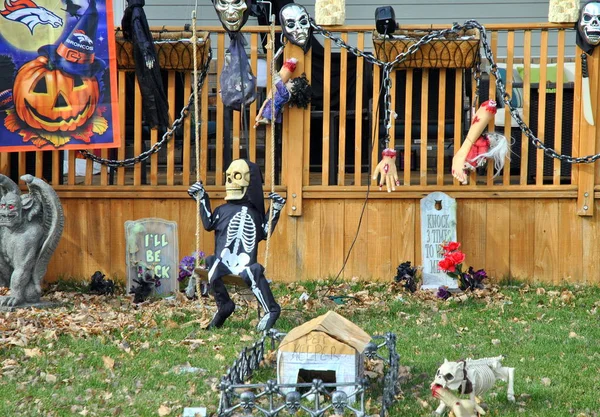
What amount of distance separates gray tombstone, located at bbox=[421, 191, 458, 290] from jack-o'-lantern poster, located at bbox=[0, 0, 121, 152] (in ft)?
9.25

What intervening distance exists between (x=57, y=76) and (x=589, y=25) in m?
4.66

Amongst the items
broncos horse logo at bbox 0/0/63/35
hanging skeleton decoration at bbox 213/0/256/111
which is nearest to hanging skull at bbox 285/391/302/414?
hanging skeleton decoration at bbox 213/0/256/111

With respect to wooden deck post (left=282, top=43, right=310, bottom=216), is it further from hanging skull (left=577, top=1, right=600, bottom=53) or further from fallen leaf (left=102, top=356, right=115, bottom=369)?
fallen leaf (left=102, top=356, right=115, bottom=369)

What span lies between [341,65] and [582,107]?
2.15m

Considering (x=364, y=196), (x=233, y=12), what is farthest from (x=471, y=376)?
(x=233, y=12)

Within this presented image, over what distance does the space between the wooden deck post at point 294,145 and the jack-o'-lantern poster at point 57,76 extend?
1.51 m

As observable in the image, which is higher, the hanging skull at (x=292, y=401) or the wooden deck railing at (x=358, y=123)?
the wooden deck railing at (x=358, y=123)

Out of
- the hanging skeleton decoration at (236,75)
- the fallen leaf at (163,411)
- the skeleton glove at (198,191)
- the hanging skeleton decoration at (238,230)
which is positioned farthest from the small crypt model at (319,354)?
the hanging skeleton decoration at (236,75)

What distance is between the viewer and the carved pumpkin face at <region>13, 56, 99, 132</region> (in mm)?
9250

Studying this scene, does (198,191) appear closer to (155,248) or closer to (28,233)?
(155,248)

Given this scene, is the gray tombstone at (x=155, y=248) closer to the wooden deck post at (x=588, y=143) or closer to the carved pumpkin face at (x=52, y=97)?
the carved pumpkin face at (x=52, y=97)

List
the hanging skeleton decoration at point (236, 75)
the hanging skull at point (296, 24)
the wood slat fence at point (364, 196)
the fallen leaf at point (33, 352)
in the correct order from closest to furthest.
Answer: the fallen leaf at point (33, 352)
the hanging skeleton decoration at point (236, 75)
the hanging skull at point (296, 24)
the wood slat fence at point (364, 196)

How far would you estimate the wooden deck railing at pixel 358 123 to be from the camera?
920 cm

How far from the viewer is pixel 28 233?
27.7ft
